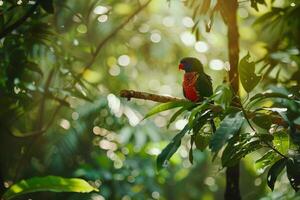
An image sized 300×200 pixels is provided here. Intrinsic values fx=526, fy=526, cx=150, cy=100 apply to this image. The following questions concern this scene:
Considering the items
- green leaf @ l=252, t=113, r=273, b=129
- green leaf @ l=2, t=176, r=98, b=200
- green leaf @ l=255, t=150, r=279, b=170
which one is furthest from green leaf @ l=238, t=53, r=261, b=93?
green leaf @ l=2, t=176, r=98, b=200

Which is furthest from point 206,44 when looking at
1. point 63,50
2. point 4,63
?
point 4,63

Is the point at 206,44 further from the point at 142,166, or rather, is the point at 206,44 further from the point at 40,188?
the point at 40,188

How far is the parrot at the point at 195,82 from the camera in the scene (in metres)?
2.56

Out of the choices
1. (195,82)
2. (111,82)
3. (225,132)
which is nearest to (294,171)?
(225,132)

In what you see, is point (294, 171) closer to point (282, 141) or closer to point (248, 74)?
point (282, 141)

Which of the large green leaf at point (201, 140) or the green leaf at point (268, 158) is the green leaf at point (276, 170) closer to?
the green leaf at point (268, 158)

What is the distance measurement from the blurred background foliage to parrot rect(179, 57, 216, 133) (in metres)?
0.23

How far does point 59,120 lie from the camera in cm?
401

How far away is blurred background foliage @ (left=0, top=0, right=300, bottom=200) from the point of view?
286 cm

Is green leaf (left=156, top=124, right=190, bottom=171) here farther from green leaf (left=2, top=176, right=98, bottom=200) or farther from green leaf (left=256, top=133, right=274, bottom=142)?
green leaf (left=2, top=176, right=98, bottom=200)

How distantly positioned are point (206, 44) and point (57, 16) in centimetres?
227

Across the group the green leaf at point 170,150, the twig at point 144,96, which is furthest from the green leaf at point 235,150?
the twig at point 144,96

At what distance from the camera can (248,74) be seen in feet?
5.42

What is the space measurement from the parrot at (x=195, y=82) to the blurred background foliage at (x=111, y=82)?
23 cm
